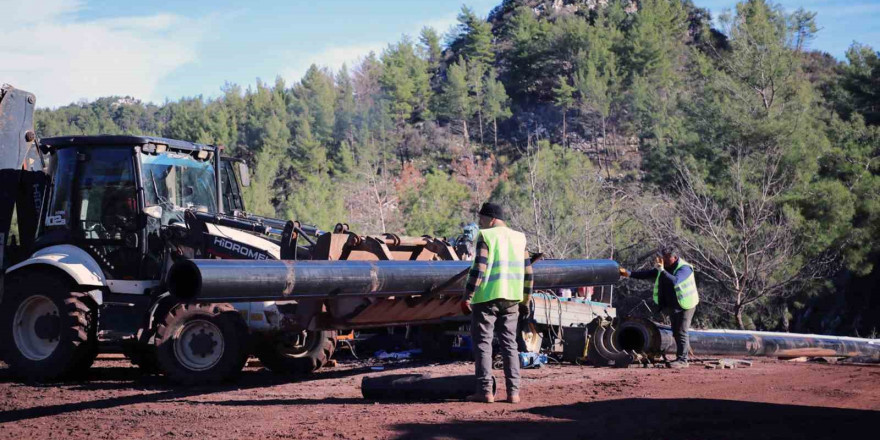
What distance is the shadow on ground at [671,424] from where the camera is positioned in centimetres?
633

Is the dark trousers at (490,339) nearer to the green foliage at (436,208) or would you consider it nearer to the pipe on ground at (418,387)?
the pipe on ground at (418,387)

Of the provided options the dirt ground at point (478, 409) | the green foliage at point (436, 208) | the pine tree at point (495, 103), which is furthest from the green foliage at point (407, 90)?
the dirt ground at point (478, 409)

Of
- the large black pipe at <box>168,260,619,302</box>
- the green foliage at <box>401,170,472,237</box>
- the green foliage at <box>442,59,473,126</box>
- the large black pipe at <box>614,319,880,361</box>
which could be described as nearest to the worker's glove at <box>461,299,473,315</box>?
the large black pipe at <box>168,260,619,302</box>

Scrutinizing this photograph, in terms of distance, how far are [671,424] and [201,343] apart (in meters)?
5.98

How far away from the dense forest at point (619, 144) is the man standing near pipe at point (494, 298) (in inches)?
797

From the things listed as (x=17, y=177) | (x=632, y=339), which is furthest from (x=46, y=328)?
(x=632, y=339)

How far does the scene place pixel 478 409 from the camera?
7574 millimetres

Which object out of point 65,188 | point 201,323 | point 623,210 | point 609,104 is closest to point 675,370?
point 201,323

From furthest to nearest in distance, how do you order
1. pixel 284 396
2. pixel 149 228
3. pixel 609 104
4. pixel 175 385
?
pixel 609 104 < pixel 149 228 < pixel 175 385 < pixel 284 396

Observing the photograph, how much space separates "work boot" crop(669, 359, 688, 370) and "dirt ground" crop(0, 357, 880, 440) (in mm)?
1003

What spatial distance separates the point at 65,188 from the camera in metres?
11.4

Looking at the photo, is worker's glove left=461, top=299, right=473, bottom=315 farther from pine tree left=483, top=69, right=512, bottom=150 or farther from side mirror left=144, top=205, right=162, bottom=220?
pine tree left=483, top=69, right=512, bottom=150

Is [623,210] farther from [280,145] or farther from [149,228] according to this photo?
[280,145]

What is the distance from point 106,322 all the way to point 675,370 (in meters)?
7.39
